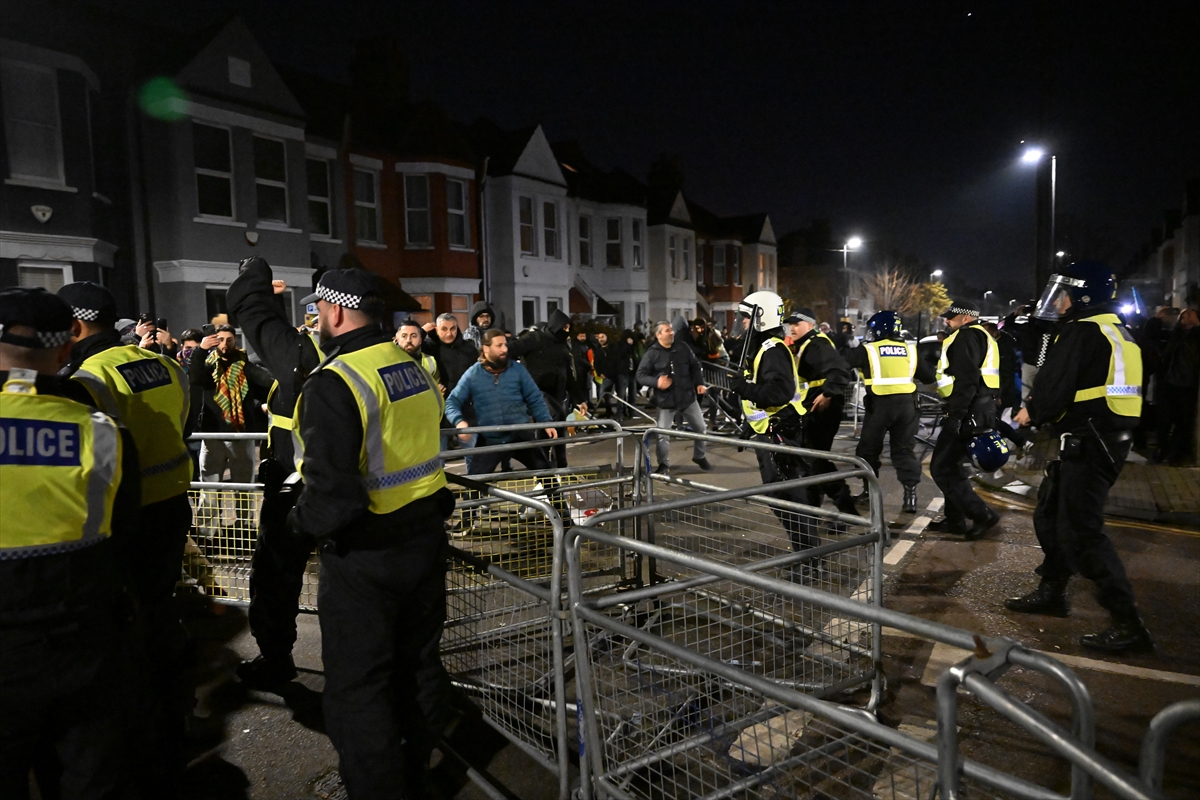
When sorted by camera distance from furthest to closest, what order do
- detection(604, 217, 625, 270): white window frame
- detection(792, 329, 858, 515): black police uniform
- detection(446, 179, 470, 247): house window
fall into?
detection(604, 217, 625, 270): white window frame → detection(446, 179, 470, 247): house window → detection(792, 329, 858, 515): black police uniform

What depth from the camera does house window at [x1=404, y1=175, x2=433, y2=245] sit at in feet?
73.9

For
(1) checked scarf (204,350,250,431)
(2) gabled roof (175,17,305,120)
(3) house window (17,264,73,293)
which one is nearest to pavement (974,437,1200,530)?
(1) checked scarf (204,350,250,431)

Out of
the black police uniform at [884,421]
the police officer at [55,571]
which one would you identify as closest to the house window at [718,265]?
the black police uniform at [884,421]

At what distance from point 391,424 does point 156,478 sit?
1456 millimetres

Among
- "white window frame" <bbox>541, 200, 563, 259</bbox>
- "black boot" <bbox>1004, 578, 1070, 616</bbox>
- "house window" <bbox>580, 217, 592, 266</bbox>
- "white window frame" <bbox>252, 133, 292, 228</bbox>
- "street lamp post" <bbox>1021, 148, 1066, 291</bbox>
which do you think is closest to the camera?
"black boot" <bbox>1004, 578, 1070, 616</bbox>

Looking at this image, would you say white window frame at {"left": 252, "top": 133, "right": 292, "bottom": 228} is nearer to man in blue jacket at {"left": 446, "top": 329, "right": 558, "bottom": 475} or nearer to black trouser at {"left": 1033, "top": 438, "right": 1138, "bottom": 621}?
man in blue jacket at {"left": 446, "top": 329, "right": 558, "bottom": 475}

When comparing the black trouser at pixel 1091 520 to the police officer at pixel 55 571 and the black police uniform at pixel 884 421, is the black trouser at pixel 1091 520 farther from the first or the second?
the police officer at pixel 55 571

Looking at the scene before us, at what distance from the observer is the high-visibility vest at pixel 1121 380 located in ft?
15.0

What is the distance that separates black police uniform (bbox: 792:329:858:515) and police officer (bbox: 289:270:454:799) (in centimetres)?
416

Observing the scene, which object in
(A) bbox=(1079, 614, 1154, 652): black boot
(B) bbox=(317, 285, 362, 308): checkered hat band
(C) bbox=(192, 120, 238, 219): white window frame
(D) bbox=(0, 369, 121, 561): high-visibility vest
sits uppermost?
(C) bbox=(192, 120, 238, 219): white window frame

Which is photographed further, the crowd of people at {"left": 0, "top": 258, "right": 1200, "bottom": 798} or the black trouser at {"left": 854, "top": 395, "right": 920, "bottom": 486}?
the black trouser at {"left": 854, "top": 395, "right": 920, "bottom": 486}

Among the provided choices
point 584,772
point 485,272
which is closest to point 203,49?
point 485,272

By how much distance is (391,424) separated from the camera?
3004 millimetres

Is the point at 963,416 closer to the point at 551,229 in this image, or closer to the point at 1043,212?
the point at 1043,212
